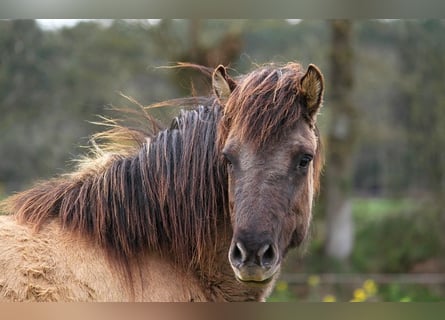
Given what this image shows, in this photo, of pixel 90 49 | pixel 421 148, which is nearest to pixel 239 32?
pixel 90 49

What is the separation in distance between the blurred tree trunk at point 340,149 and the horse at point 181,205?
7.50m

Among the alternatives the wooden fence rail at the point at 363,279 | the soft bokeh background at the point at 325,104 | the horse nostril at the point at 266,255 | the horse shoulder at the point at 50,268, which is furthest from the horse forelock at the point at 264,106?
the wooden fence rail at the point at 363,279

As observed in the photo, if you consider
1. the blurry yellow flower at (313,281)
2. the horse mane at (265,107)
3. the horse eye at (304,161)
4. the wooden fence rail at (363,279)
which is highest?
the horse mane at (265,107)

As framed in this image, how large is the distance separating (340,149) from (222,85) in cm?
767

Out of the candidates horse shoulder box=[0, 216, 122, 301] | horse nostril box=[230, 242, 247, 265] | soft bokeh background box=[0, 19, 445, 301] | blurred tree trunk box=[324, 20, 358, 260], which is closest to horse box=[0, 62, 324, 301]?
horse shoulder box=[0, 216, 122, 301]

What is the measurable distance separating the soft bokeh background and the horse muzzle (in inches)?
240

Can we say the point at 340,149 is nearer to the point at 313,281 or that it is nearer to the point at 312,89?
the point at 313,281

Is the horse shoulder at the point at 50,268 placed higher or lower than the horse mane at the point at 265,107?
lower

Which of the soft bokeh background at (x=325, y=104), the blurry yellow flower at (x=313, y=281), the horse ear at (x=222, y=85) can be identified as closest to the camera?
the horse ear at (x=222, y=85)

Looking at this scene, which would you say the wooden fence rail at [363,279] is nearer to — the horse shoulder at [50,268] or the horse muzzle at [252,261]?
the horse shoulder at [50,268]

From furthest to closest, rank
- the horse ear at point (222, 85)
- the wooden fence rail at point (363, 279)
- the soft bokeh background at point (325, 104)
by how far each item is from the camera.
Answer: the soft bokeh background at point (325, 104) < the wooden fence rail at point (363, 279) < the horse ear at point (222, 85)

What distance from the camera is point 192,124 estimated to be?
295 cm

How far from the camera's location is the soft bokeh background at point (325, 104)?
382 inches
